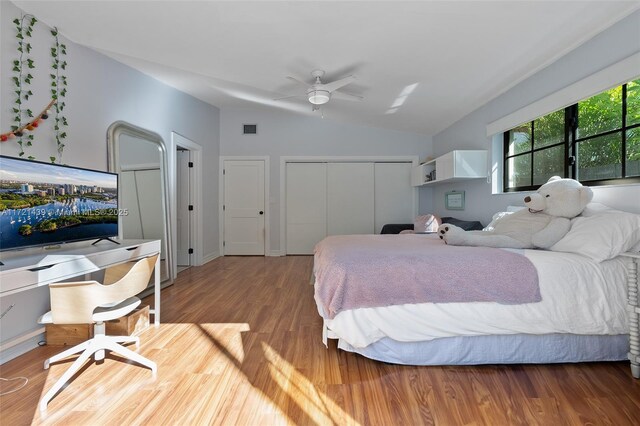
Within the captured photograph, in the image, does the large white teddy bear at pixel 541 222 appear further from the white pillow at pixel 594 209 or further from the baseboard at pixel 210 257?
the baseboard at pixel 210 257

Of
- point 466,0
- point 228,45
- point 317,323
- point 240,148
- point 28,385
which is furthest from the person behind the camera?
point 240,148

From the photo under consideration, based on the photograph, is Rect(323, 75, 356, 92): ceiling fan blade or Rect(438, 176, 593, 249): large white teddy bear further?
Rect(323, 75, 356, 92): ceiling fan blade

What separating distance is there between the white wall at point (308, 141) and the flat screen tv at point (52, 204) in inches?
126

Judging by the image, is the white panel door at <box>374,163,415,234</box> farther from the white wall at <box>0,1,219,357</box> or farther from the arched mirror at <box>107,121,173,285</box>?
the arched mirror at <box>107,121,173,285</box>

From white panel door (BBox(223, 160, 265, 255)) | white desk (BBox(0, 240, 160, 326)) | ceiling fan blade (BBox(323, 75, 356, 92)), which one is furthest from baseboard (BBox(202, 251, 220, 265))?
ceiling fan blade (BBox(323, 75, 356, 92))

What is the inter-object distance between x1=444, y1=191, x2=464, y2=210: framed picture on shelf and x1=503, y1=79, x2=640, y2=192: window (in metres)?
0.96

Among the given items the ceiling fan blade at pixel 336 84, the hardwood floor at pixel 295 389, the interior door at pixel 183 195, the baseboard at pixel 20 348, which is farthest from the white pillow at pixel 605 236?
the interior door at pixel 183 195

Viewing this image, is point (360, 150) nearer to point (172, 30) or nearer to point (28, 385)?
point (172, 30)

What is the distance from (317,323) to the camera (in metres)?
2.47

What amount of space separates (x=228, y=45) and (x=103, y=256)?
2085mm

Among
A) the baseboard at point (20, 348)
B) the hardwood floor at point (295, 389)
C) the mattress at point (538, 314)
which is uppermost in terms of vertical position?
the mattress at point (538, 314)

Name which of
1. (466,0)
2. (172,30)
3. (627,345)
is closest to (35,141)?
(172,30)

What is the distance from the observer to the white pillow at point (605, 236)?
5.67 ft

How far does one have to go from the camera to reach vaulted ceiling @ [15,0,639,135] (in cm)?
213
